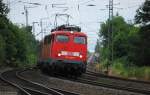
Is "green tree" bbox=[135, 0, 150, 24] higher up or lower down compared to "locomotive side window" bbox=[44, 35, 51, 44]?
higher up

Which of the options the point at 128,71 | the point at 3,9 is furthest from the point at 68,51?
the point at 3,9

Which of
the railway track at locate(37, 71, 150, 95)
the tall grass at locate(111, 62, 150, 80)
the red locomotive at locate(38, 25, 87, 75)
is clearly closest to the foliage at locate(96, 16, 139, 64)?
the tall grass at locate(111, 62, 150, 80)

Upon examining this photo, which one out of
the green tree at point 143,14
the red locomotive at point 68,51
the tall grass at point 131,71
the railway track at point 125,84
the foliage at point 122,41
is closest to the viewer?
the railway track at point 125,84

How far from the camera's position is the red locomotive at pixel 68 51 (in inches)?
1470

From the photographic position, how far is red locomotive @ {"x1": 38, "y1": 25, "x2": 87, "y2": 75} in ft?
123

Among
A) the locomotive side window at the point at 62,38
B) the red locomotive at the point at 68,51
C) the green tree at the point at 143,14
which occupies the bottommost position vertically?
the red locomotive at the point at 68,51

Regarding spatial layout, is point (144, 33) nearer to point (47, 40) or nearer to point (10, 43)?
point (47, 40)

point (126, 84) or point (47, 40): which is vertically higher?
point (47, 40)

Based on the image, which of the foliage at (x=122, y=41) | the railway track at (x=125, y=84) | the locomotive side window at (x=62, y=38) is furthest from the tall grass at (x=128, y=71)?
the locomotive side window at (x=62, y=38)

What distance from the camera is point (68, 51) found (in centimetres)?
3762

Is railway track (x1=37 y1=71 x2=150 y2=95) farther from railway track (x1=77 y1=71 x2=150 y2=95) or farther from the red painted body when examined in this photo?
the red painted body

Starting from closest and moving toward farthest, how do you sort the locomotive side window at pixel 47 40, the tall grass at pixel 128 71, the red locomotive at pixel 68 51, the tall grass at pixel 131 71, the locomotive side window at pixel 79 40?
the red locomotive at pixel 68 51
the locomotive side window at pixel 79 40
the locomotive side window at pixel 47 40
the tall grass at pixel 131 71
the tall grass at pixel 128 71

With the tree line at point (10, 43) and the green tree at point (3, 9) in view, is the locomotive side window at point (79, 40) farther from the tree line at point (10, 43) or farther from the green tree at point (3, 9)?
the green tree at point (3, 9)

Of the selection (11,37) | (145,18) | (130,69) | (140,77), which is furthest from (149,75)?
(11,37)
